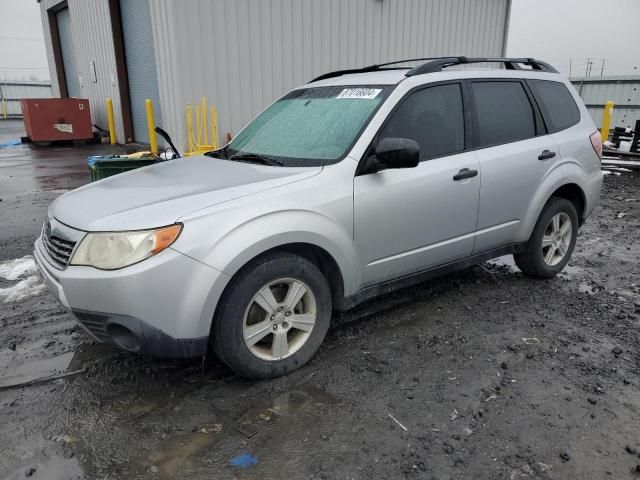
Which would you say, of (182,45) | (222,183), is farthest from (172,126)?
(222,183)

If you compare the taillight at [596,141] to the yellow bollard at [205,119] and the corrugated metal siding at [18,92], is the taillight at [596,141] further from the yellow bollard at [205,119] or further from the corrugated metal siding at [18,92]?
the corrugated metal siding at [18,92]

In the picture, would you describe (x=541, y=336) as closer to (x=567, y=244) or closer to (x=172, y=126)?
(x=567, y=244)

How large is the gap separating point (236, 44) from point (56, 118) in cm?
737

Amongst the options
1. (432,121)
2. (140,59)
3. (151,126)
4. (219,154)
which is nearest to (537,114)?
(432,121)

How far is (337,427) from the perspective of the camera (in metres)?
2.58

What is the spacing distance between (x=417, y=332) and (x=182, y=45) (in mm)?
7764

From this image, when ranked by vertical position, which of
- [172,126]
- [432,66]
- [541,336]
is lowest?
[541,336]

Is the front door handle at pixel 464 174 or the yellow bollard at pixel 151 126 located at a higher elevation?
the front door handle at pixel 464 174

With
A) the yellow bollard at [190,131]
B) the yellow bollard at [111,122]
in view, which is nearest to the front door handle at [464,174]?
the yellow bollard at [190,131]

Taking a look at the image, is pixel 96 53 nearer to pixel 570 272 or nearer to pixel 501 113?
pixel 501 113

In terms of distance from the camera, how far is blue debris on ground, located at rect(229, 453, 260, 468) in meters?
2.32

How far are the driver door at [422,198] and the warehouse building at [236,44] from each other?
23.4 feet

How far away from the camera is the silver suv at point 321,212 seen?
2.54 m

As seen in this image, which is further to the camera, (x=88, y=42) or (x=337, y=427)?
(x=88, y=42)
